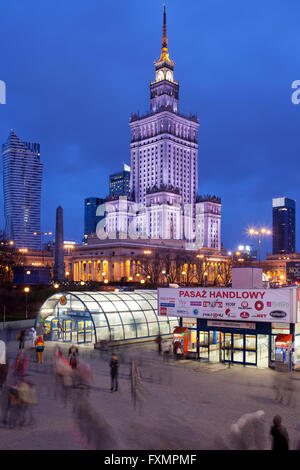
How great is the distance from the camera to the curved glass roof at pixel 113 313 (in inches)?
1364

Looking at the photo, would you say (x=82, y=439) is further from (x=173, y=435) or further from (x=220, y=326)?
(x=220, y=326)

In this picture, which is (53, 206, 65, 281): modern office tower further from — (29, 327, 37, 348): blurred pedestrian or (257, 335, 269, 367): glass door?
(257, 335, 269, 367): glass door

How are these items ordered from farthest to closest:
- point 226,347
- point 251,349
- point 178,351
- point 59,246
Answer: point 59,246, point 178,351, point 226,347, point 251,349

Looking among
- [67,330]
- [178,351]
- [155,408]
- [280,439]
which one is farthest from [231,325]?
[280,439]

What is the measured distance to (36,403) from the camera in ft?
60.8

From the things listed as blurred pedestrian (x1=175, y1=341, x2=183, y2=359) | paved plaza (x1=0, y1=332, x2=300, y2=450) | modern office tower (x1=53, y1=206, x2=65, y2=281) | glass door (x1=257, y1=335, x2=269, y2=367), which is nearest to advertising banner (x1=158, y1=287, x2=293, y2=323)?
glass door (x1=257, y1=335, x2=269, y2=367)

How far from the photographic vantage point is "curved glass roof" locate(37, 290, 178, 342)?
114ft

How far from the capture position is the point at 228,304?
2888cm

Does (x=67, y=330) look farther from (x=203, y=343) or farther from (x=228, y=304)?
(x=228, y=304)

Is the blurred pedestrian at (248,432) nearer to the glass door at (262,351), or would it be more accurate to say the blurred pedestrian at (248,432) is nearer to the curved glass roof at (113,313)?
the glass door at (262,351)

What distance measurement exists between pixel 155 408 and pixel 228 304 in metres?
12.0

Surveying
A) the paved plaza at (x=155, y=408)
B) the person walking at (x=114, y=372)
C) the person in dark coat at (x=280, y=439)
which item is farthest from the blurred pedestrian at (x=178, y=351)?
the person in dark coat at (x=280, y=439)
